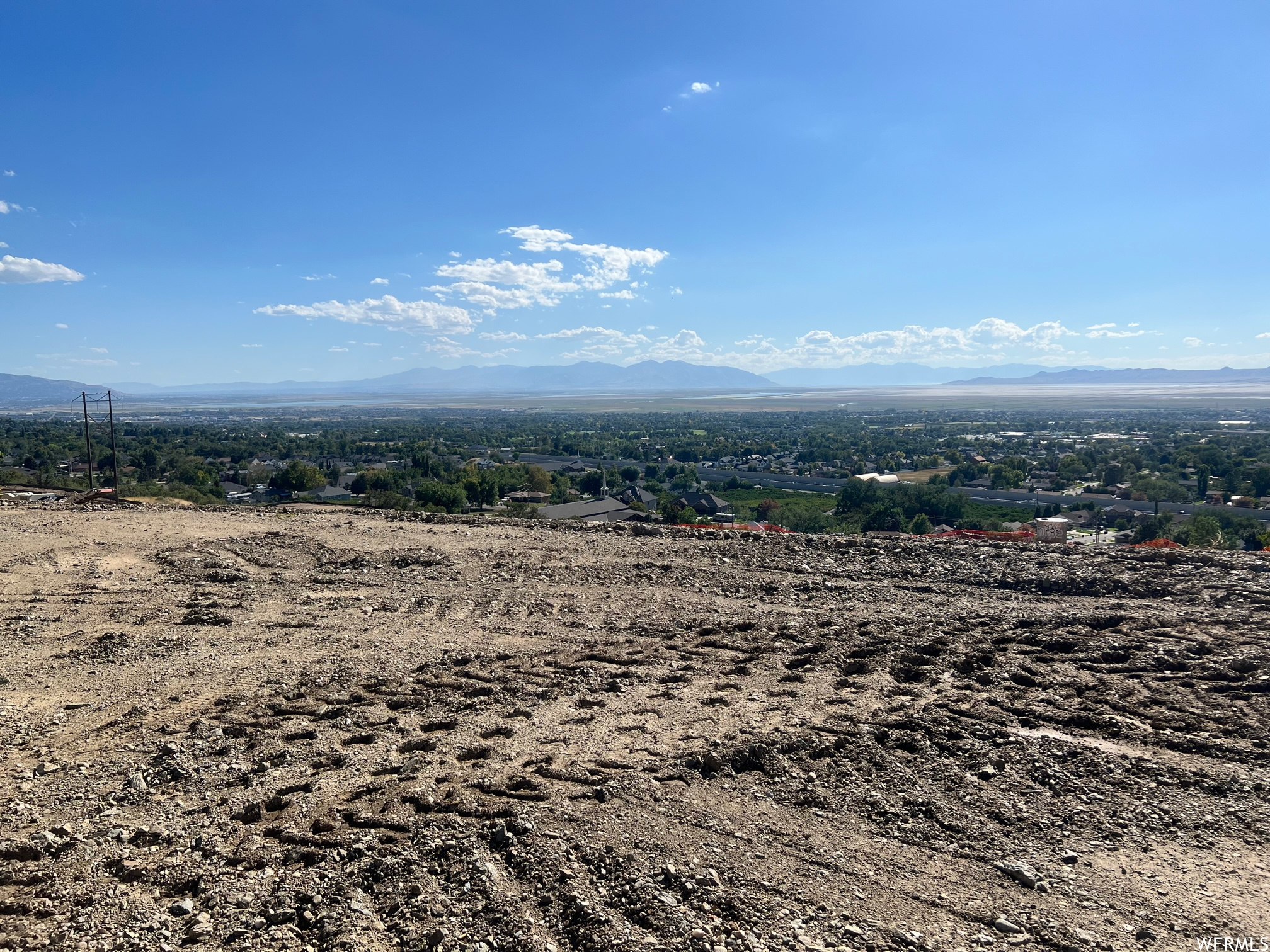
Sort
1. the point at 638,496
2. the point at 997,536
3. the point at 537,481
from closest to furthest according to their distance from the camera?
the point at 997,536 → the point at 638,496 → the point at 537,481

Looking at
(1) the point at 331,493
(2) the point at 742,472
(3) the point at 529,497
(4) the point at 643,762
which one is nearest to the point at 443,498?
(3) the point at 529,497

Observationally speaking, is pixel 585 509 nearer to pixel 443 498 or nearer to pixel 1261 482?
pixel 443 498

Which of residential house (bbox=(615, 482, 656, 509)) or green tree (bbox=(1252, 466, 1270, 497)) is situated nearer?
residential house (bbox=(615, 482, 656, 509))

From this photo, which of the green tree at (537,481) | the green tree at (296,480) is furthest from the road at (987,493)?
the green tree at (296,480)

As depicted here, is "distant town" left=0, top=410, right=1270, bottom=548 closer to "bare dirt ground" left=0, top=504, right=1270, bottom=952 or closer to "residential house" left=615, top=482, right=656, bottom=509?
"residential house" left=615, top=482, right=656, bottom=509

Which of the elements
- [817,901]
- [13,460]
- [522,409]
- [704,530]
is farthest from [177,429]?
[817,901]

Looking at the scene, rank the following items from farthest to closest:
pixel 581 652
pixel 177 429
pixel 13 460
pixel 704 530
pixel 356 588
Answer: pixel 177 429 → pixel 13 460 → pixel 704 530 → pixel 356 588 → pixel 581 652

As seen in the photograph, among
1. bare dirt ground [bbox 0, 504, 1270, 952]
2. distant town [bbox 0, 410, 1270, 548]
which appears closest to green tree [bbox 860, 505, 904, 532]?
distant town [bbox 0, 410, 1270, 548]

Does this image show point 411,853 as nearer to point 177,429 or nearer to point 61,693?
point 61,693
